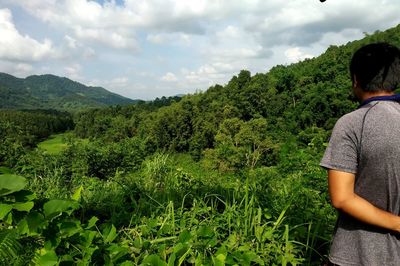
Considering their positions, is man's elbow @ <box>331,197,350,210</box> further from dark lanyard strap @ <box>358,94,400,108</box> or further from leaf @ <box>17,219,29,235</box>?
leaf @ <box>17,219,29,235</box>

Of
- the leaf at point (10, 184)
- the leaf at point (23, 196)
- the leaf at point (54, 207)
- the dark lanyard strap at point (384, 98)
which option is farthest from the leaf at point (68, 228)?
the dark lanyard strap at point (384, 98)

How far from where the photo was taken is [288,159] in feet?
27.5

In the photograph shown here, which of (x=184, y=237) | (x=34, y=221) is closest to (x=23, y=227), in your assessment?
(x=34, y=221)

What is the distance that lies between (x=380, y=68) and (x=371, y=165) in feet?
1.39

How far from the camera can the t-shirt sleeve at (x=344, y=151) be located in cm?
160

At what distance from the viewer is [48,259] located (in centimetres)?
184

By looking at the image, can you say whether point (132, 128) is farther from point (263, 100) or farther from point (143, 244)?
point (143, 244)

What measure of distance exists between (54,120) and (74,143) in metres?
88.0

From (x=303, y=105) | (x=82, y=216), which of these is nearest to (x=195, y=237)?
(x=82, y=216)

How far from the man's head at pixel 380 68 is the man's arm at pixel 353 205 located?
410 millimetres

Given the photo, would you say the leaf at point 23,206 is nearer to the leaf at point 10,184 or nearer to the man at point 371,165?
the leaf at point 10,184

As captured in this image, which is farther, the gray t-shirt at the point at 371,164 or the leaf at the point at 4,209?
the leaf at the point at 4,209

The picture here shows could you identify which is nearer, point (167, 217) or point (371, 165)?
point (371, 165)

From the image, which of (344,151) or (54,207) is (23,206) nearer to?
(54,207)
